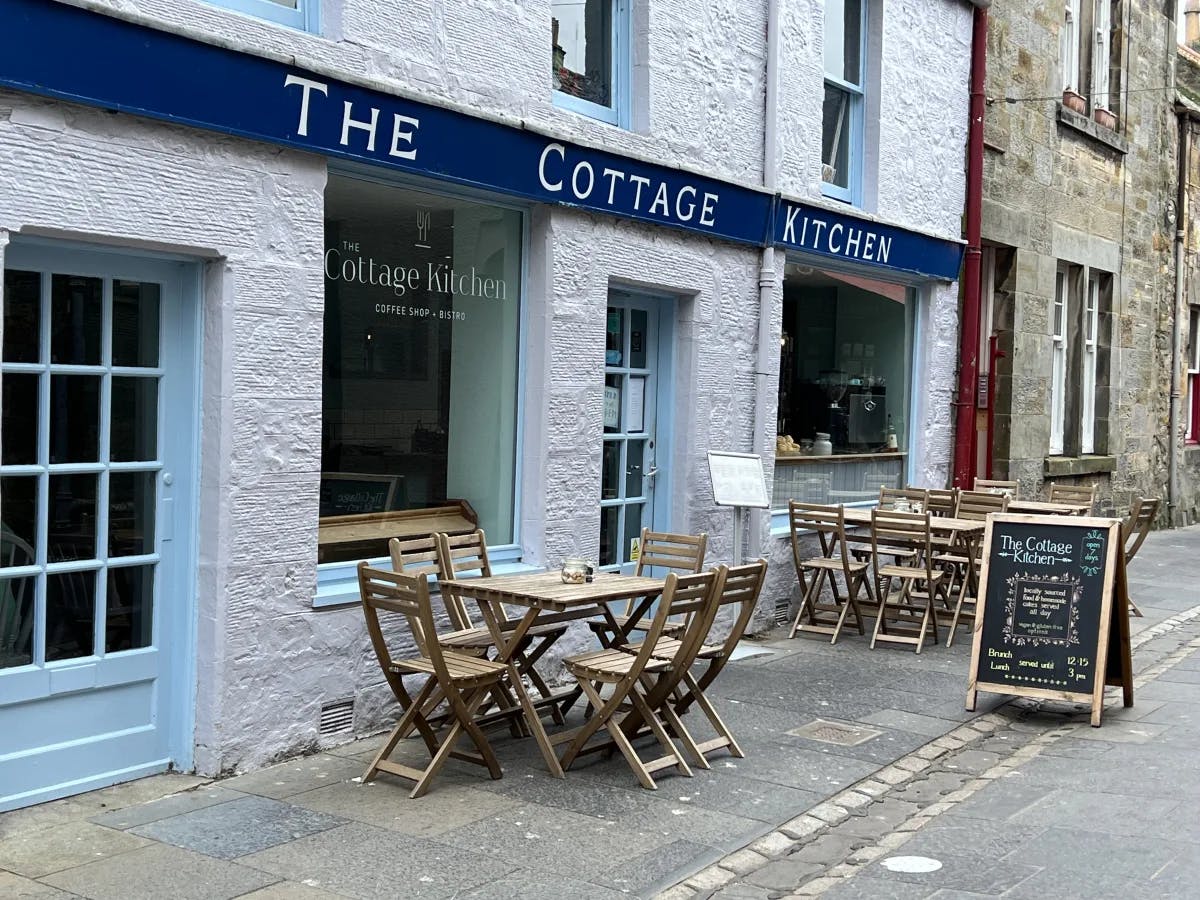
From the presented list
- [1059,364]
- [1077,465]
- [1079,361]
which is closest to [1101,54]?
[1079,361]

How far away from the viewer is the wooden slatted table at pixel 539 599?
19.6 ft

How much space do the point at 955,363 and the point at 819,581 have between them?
11.1 feet

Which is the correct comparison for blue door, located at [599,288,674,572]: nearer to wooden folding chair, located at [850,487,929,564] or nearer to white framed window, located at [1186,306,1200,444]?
wooden folding chair, located at [850,487,929,564]

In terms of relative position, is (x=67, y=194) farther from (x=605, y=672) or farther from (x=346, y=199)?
(x=605, y=672)

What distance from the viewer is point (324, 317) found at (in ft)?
22.1

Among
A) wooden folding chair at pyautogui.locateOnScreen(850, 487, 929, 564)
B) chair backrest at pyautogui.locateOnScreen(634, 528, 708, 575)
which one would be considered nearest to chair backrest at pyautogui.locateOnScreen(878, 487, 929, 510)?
wooden folding chair at pyautogui.locateOnScreen(850, 487, 929, 564)

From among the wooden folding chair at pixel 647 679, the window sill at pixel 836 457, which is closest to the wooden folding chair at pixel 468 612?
the wooden folding chair at pixel 647 679

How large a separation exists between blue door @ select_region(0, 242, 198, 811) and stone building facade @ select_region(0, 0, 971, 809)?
1cm

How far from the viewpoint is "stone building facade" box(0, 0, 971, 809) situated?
17.9 feet

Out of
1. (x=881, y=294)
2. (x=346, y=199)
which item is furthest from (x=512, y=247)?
(x=881, y=294)

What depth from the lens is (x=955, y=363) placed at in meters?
12.7

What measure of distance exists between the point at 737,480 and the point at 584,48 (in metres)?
3.00

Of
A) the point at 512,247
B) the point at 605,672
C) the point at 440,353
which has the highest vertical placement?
the point at 512,247

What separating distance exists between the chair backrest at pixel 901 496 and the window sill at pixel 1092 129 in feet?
17.6
